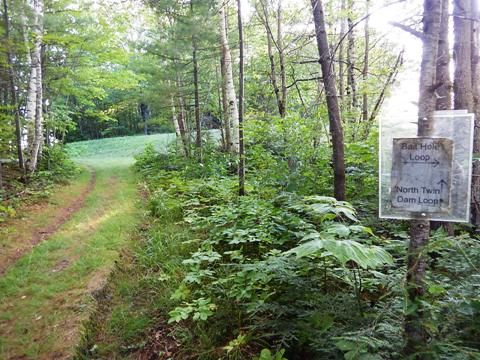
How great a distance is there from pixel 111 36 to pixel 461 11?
41.6 feet

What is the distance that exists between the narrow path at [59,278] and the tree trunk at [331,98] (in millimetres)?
3483

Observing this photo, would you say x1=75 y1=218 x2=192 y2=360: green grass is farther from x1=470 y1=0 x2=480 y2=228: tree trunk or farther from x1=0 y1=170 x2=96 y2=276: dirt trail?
x1=470 y1=0 x2=480 y2=228: tree trunk

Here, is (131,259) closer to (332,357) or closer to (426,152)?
(332,357)

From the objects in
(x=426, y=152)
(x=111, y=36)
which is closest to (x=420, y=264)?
(x=426, y=152)

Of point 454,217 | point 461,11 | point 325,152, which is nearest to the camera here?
point 454,217

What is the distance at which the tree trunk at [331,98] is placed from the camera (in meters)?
4.04

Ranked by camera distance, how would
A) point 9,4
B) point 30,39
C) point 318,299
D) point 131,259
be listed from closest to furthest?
point 318,299 → point 131,259 → point 9,4 → point 30,39

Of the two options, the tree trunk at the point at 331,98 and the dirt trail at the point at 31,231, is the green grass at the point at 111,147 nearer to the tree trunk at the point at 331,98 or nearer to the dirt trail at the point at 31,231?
the dirt trail at the point at 31,231

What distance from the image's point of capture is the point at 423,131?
5.74 feet

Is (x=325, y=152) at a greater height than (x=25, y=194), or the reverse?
(x=325, y=152)

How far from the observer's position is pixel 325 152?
6.12 meters

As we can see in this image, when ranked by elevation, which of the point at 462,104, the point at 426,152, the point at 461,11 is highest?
the point at 461,11

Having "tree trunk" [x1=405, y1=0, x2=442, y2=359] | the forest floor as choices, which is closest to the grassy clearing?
the forest floor

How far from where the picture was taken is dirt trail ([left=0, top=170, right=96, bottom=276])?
18.5ft
